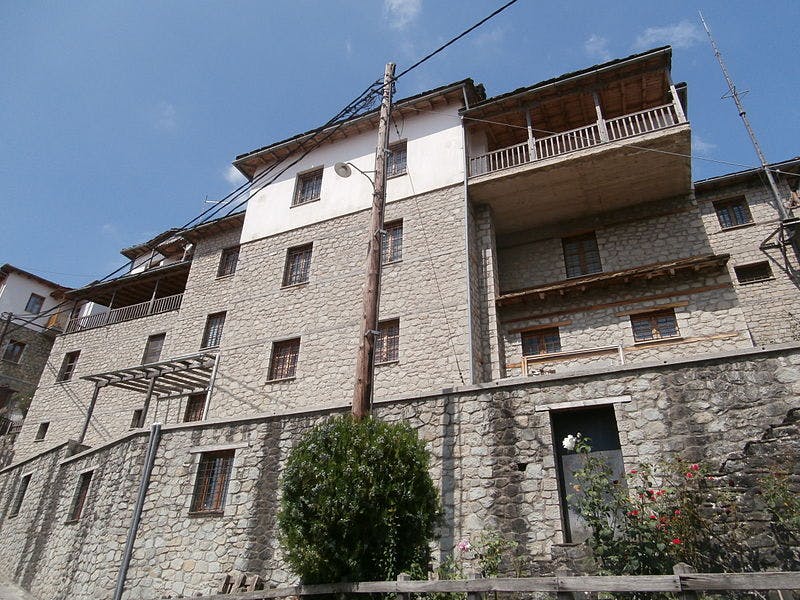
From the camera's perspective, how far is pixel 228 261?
20.5 m

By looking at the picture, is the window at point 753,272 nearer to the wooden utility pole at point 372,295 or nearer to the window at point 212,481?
the wooden utility pole at point 372,295

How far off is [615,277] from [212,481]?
10.3 metres

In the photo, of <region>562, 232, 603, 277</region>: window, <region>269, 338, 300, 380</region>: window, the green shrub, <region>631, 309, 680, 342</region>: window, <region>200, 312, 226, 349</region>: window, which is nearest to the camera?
the green shrub

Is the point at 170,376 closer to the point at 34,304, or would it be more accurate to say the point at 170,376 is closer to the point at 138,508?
the point at 138,508

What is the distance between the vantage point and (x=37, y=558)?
13141 millimetres

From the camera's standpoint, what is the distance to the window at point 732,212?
15.7 metres

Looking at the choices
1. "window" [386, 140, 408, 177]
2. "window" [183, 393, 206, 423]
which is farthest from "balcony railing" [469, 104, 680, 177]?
"window" [183, 393, 206, 423]

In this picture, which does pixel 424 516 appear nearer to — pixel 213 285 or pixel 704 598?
pixel 704 598

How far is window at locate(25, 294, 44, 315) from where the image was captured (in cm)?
3152

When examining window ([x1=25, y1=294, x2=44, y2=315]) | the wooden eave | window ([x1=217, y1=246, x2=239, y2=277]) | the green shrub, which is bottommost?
the green shrub

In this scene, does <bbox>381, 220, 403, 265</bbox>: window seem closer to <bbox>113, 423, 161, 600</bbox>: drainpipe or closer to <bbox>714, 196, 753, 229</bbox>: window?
<bbox>113, 423, 161, 600</bbox>: drainpipe

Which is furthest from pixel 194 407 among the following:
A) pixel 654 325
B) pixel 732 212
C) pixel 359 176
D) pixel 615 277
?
pixel 732 212

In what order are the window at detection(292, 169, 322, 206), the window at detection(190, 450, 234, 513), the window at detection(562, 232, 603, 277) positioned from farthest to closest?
1. the window at detection(292, 169, 322, 206)
2. the window at detection(562, 232, 603, 277)
3. the window at detection(190, 450, 234, 513)

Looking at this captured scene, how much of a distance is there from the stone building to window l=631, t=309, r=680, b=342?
0.18 ft
